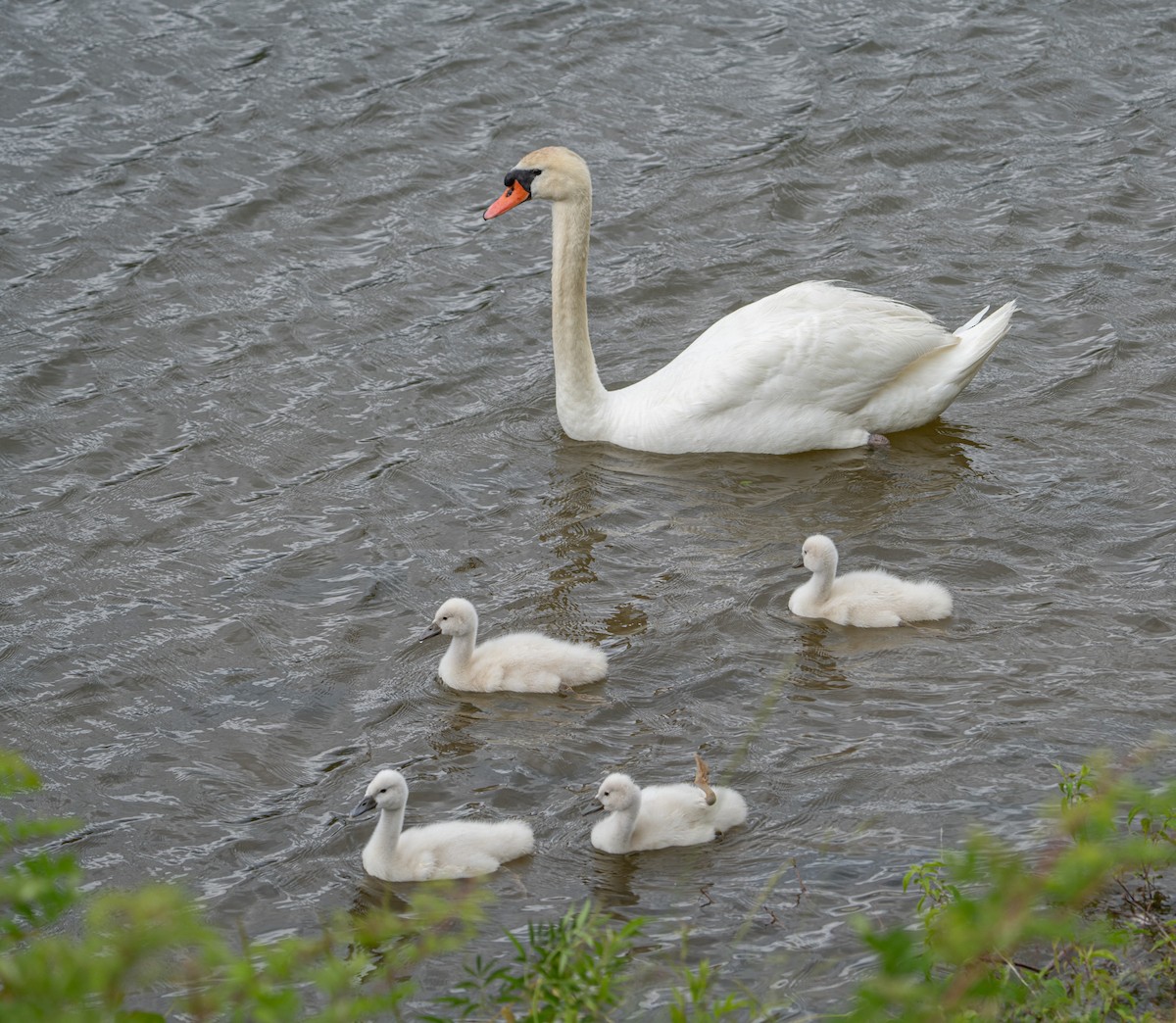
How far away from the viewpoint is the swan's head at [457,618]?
703cm

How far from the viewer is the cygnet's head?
5.74 m

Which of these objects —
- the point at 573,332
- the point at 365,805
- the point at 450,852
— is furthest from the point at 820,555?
the point at 573,332

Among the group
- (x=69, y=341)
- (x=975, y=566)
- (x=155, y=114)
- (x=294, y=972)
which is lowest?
(x=975, y=566)

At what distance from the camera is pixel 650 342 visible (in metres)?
10.5

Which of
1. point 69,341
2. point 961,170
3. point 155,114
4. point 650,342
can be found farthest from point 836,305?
point 155,114

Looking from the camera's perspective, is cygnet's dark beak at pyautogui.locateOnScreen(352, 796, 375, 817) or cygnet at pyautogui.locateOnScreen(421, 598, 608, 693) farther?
cygnet at pyautogui.locateOnScreen(421, 598, 608, 693)

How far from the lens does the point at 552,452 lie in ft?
31.2

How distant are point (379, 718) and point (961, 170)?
24.4 ft

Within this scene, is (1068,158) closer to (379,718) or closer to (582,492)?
(582,492)

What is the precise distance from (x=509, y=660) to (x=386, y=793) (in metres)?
1.23

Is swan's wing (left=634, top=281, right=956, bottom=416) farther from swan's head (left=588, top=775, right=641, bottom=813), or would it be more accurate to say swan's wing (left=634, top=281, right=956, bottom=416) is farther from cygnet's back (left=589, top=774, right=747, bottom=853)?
swan's head (left=588, top=775, right=641, bottom=813)

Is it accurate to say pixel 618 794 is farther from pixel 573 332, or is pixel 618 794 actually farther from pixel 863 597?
pixel 573 332

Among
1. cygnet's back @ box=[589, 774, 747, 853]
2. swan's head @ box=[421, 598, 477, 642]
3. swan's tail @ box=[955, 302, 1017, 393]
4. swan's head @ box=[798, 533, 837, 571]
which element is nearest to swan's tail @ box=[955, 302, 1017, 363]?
swan's tail @ box=[955, 302, 1017, 393]

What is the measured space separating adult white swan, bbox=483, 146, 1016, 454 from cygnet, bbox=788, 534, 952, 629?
1822mm
